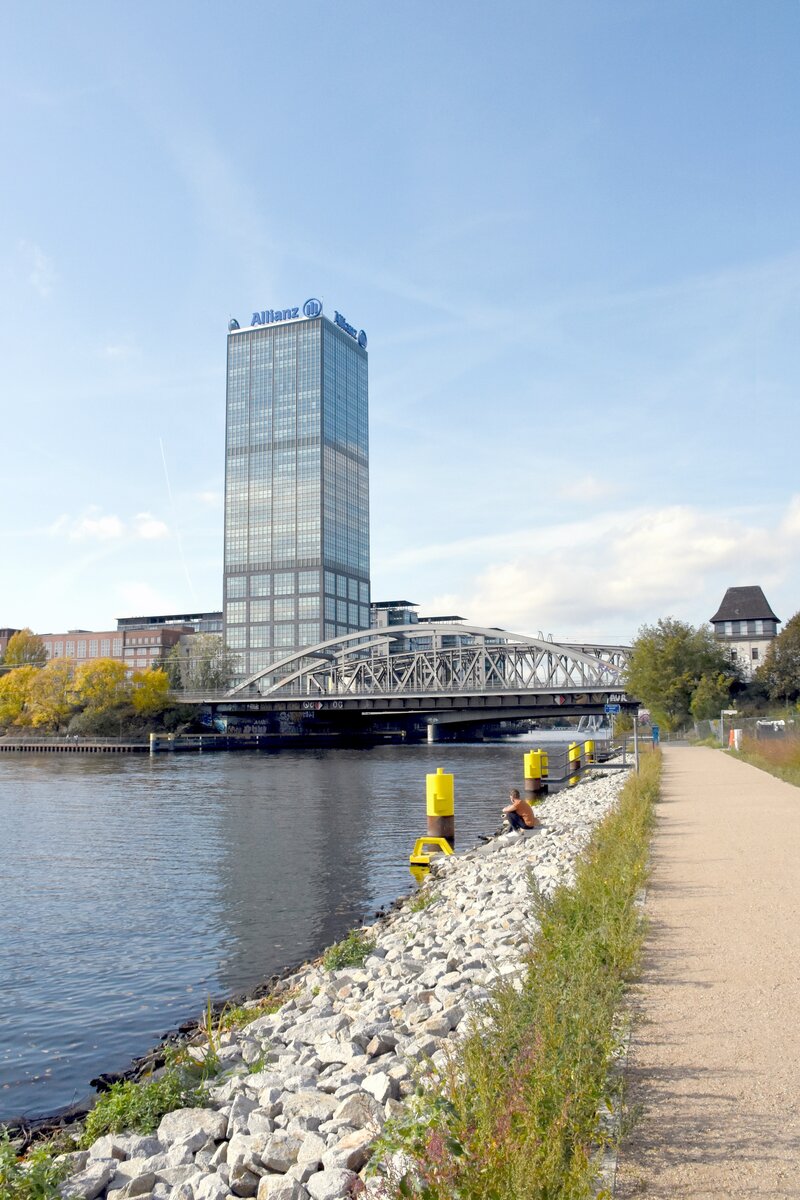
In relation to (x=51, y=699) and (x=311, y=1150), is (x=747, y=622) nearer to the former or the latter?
(x=51, y=699)

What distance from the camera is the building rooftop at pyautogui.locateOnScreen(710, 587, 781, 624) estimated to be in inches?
4776

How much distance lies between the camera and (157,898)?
2084cm

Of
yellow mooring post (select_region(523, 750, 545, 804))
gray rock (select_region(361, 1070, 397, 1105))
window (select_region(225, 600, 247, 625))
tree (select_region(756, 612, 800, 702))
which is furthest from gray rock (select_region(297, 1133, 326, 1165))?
window (select_region(225, 600, 247, 625))

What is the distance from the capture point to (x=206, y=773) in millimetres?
66188

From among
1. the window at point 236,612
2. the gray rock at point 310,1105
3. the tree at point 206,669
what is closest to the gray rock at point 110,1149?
the gray rock at point 310,1105

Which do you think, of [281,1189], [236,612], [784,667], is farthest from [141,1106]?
[236,612]

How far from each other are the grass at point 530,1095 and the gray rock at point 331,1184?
217mm

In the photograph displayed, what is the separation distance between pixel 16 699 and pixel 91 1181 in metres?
117

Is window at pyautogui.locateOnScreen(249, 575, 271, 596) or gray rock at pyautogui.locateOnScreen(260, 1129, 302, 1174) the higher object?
window at pyautogui.locateOnScreen(249, 575, 271, 596)

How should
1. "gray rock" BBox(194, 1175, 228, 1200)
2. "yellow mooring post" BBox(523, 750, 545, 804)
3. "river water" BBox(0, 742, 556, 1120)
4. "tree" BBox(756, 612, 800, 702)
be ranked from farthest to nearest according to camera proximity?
"tree" BBox(756, 612, 800, 702) < "yellow mooring post" BBox(523, 750, 545, 804) < "river water" BBox(0, 742, 556, 1120) < "gray rock" BBox(194, 1175, 228, 1200)

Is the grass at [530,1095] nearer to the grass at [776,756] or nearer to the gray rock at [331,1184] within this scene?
the gray rock at [331,1184]

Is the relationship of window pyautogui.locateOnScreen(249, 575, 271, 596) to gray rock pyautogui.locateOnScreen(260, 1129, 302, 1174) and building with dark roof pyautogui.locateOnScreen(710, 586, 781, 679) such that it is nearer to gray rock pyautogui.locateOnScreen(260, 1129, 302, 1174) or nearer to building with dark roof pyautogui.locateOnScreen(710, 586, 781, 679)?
building with dark roof pyautogui.locateOnScreen(710, 586, 781, 679)

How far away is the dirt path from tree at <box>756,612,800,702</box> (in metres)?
73.4

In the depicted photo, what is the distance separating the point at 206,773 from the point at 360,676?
85.6 m
